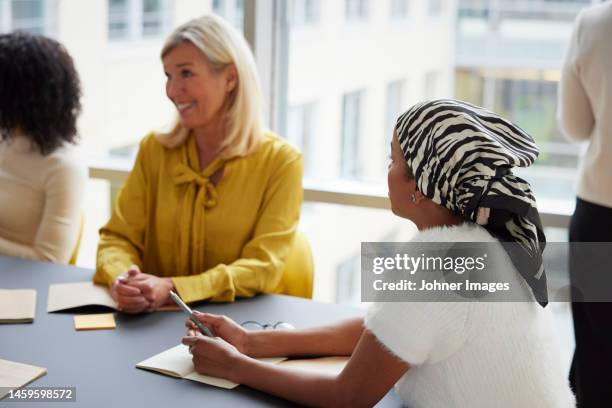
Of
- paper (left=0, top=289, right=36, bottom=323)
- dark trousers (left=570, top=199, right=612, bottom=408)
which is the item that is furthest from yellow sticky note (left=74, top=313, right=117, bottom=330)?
dark trousers (left=570, top=199, right=612, bottom=408)

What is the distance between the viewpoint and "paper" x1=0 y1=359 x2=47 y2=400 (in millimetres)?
1585

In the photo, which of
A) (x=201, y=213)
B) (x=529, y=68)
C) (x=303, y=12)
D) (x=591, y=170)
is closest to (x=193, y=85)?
(x=201, y=213)

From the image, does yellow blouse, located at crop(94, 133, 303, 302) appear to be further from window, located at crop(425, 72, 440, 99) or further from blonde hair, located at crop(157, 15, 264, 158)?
window, located at crop(425, 72, 440, 99)

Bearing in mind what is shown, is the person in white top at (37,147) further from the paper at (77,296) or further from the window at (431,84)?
the window at (431,84)

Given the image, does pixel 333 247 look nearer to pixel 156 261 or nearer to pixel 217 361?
pixel 156 261

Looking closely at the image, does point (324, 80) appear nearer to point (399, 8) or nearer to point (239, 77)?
point (399, 8)

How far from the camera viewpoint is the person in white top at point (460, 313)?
1.44 m

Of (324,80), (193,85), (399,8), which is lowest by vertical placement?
(324,80)

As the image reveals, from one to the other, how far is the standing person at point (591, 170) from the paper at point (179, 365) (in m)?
1.26

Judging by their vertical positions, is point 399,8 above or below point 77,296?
above

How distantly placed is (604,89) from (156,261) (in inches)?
58.8

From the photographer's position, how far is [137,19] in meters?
3.81

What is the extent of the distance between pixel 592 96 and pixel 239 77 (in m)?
1.11

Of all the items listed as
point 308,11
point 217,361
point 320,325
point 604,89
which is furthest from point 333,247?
point 217,361
